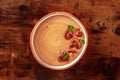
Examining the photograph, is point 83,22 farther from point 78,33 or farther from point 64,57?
point 64,57

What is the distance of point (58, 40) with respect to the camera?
1576 millimetres

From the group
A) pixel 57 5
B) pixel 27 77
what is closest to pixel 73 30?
pixel 57 5

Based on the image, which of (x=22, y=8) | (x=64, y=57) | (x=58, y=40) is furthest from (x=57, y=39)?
(x=22, y=8)

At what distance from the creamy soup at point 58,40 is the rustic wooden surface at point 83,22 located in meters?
0.06

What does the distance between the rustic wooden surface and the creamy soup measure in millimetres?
55

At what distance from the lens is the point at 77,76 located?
1.55m

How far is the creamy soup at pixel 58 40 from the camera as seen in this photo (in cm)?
156

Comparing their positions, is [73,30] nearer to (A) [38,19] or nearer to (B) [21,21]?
(A) [38,19]

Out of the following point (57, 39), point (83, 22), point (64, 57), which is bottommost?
point (64, 57)

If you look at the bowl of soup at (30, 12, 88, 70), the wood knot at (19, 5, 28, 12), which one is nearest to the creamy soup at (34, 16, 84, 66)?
the bowl of soup at (30, 12, 88, 70)

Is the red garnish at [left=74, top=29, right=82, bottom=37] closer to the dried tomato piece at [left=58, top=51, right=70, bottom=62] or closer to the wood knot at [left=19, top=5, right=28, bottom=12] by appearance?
the dried tomato piece at [left=58, top=51, right=70, bottom=62]

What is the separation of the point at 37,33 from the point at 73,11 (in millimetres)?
266

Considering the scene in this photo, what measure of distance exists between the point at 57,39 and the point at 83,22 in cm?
19

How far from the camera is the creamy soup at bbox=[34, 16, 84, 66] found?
5.11 feet
